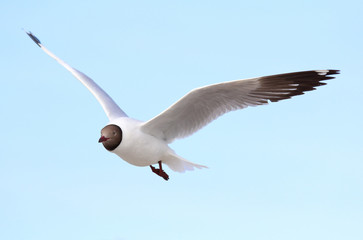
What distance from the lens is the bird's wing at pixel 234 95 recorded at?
7.62 metres

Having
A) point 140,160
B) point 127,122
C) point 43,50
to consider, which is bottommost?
point 140,160

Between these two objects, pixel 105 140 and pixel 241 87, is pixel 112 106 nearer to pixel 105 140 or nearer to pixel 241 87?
pixel 105 140

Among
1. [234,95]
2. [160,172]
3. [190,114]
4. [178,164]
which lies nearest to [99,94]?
[160,172]

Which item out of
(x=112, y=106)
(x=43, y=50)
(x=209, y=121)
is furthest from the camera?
(x=43, y=50)

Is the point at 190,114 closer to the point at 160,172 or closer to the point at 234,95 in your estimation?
the point at 234,95

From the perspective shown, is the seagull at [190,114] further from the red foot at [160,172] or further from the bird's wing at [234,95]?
the red foot at [160,172]

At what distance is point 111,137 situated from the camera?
792 cm

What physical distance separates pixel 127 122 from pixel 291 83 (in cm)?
212

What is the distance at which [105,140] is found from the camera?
25.9 feet

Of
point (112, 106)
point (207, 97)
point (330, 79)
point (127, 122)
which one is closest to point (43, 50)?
point (112, 106)

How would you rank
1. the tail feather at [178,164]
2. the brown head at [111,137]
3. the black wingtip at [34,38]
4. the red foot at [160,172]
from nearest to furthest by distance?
the brown head at [111,137] < the tail feather at [178,164] < the red foot at [160,172] < the black wingtip at [34,38]

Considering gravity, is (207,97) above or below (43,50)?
below

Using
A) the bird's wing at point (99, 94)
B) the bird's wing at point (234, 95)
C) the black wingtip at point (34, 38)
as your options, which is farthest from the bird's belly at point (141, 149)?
the black wingtip at point (34, 38)

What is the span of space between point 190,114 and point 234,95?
65cm
